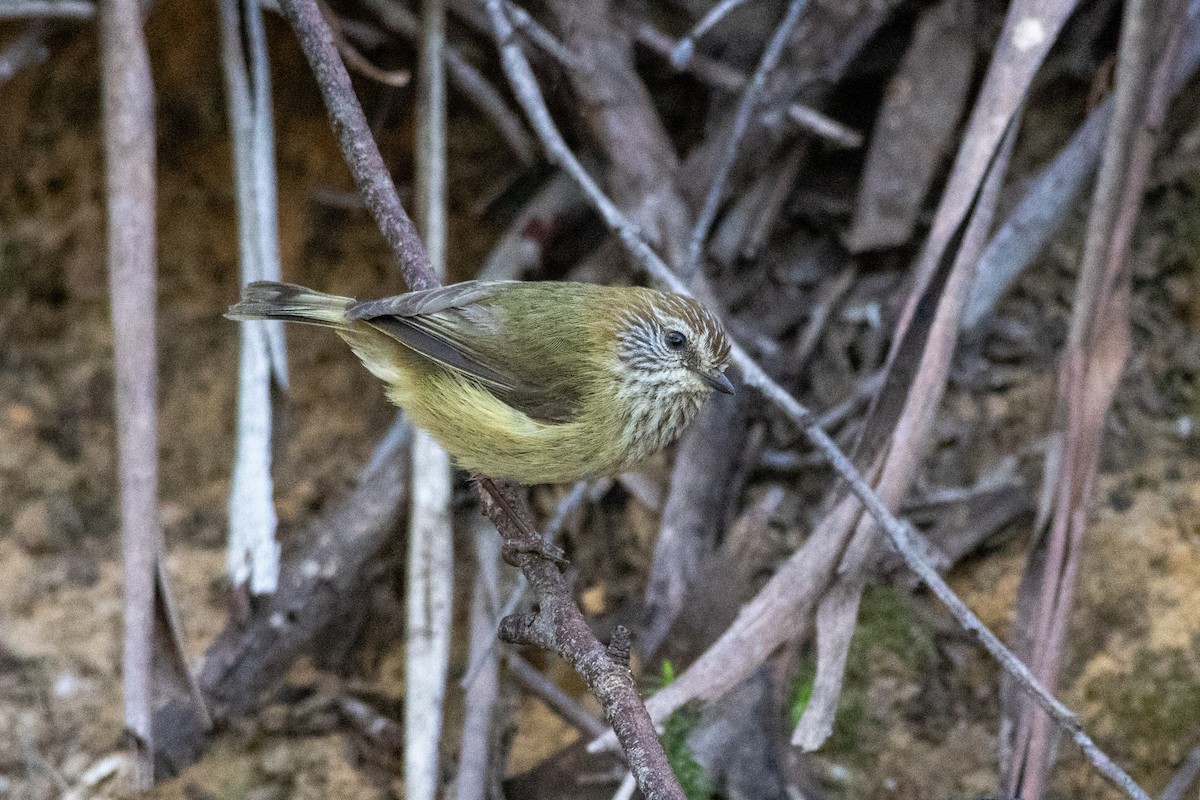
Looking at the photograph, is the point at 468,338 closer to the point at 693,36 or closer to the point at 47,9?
the point at 693,36

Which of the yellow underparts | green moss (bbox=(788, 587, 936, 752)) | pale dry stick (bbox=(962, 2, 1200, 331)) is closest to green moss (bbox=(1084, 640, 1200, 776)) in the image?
green moss (bbox=(788, 587, 936, 752))

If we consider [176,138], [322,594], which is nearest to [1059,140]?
[322,594]

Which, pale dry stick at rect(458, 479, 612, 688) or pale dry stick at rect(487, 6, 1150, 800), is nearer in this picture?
pale dry stick at rect(487, 6, 1150, 800)

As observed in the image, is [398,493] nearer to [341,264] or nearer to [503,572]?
[503,572]

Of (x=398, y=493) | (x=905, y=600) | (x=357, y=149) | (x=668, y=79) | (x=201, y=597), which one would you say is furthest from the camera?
(x=668, y=79)

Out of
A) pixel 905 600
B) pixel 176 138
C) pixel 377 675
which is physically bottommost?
pixel 905 600

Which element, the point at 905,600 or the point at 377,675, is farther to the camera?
the point at 377,675

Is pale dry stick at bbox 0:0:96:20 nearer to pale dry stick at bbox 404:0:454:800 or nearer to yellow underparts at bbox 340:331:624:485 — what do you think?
pale dry stick at bbox 404:0:454:800
